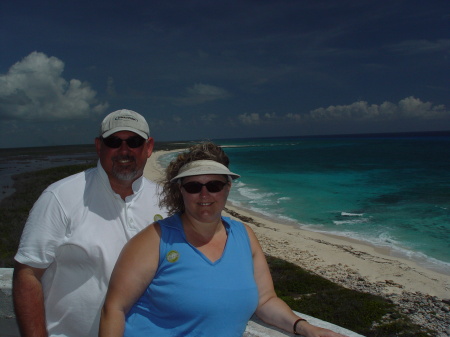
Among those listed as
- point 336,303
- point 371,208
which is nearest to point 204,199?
point 336,303

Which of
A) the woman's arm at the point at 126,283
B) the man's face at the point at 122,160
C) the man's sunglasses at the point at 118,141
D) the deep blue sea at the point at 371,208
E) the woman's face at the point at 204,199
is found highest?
the man's sunglasses at the point at 118,141

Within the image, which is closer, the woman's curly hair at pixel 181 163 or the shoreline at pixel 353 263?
the woman's curly hair at pixel 181 163

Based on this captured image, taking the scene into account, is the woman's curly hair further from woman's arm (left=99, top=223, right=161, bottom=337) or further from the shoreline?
the shoreline

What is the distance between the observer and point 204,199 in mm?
2385

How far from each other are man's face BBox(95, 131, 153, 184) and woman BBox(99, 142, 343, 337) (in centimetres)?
41

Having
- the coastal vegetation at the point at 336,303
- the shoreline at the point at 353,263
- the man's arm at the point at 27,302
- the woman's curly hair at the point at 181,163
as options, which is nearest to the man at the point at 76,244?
the man's arm at the point at 27,302

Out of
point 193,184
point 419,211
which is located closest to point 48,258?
point 193,184

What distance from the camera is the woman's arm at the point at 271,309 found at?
2348 millimetres

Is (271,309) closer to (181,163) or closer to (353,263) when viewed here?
(181,163)

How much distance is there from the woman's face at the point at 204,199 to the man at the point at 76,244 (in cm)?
41

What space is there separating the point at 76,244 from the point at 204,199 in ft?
2.82

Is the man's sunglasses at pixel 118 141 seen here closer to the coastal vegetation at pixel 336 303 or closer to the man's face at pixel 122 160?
the man's face at pixel 122 160

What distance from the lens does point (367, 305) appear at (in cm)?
804

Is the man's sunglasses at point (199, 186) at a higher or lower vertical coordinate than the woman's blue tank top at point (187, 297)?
higher
